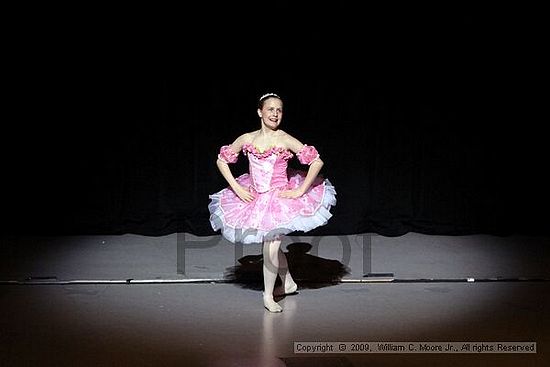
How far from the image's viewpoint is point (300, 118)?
6.09m

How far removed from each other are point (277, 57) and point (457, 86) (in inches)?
51.4

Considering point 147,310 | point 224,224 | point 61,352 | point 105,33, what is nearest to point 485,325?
point 224,224

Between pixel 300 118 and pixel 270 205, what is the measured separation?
1786 millimetres

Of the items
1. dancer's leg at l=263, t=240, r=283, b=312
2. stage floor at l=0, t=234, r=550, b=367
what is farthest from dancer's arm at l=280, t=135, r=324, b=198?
stage floor at l=0, t=234, r=550, b=367

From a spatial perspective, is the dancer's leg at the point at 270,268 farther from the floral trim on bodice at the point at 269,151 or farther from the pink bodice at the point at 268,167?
the floral trim on bodice at the point at 269,151

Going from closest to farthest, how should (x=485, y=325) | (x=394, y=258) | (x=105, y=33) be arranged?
1. (x=485, y=325)
2. (x=394, y=258)
3. (x=105, y=33)

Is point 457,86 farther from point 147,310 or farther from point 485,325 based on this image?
point 147,310

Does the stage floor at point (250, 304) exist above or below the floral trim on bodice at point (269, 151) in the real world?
below

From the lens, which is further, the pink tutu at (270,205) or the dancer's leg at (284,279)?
the dancer's leg at (284,279)

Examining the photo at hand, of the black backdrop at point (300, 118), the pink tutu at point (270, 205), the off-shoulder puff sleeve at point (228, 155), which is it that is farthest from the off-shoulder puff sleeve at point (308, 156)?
the black backdrop at point (300, 118)

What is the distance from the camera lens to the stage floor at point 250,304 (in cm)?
373

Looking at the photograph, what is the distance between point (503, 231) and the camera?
20.7ft

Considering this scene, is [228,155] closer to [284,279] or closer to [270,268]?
[270,268]

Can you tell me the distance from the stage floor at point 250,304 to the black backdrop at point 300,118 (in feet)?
0.88
